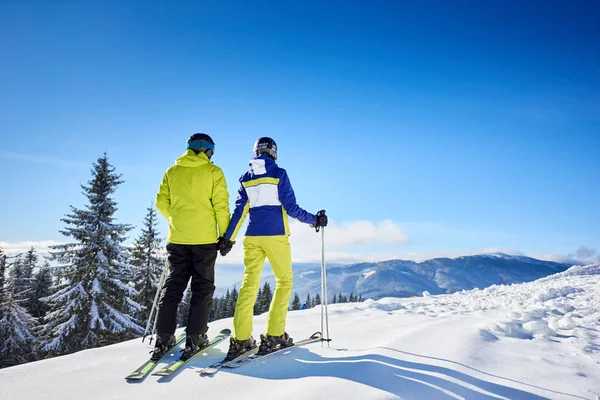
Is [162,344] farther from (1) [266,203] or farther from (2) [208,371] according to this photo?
(1) [266,203]

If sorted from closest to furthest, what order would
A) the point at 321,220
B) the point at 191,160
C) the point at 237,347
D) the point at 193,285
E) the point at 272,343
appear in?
the point at 237,347 → the point at 272,343 → the point at 193,285 → the point at 191,160 → the point at 321,220

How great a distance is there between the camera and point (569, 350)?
13.8 ft

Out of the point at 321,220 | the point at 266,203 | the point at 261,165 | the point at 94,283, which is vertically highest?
the point at 261,165

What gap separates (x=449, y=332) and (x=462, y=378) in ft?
6.35

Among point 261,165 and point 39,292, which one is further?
point 39,292

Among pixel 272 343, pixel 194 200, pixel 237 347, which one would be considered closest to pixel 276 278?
pixel 272 343

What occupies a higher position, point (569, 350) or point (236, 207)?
point (236, 207)

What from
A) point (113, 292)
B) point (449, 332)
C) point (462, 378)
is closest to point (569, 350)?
point (449, 332)

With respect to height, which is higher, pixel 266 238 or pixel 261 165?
pixel 261 165

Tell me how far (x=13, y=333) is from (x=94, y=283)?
1035 cm

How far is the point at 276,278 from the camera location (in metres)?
→ 4.29

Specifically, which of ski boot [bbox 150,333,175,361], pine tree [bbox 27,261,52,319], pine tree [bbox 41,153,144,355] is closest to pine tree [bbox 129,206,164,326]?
pine tree [bbox 41,153,144,355]

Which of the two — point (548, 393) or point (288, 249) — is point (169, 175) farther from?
point (548, 393)

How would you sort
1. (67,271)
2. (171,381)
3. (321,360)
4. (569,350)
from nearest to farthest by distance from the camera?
(171,381), (321,360), (569,350), (67,271)
